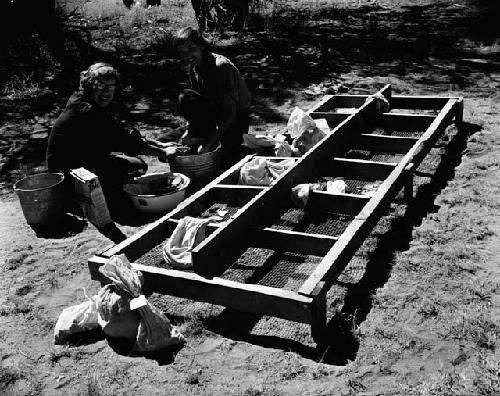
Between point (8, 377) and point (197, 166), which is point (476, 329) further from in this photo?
point (197, 166)

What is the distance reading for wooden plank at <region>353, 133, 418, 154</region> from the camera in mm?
5387

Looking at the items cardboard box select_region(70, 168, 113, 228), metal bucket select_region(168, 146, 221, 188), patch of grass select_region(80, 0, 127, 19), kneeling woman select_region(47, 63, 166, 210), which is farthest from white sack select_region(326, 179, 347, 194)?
patch of grass select_region(80, 0, 127, 19)

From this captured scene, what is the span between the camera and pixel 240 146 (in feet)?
19.2

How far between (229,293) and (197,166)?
87.8 inches

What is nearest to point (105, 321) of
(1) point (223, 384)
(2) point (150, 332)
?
(2) point (150, 332)

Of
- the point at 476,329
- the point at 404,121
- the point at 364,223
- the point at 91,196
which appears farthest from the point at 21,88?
the point at 476,329

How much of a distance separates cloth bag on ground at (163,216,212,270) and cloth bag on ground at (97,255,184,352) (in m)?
0.40

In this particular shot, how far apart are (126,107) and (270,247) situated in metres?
4.74

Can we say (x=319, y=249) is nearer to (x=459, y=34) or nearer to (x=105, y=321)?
(x=105, y=321)

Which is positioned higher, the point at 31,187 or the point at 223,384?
the point at 31,187

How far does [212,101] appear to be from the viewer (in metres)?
5.56

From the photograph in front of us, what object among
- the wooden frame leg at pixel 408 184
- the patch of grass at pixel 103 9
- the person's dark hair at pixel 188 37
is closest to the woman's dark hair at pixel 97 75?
the person's dark hair at pixel 188 37

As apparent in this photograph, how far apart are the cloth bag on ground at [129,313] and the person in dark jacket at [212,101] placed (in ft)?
7.49

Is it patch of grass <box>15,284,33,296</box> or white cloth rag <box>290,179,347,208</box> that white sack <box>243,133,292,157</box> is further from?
patch of grass <box>15,284,33,296</box>
